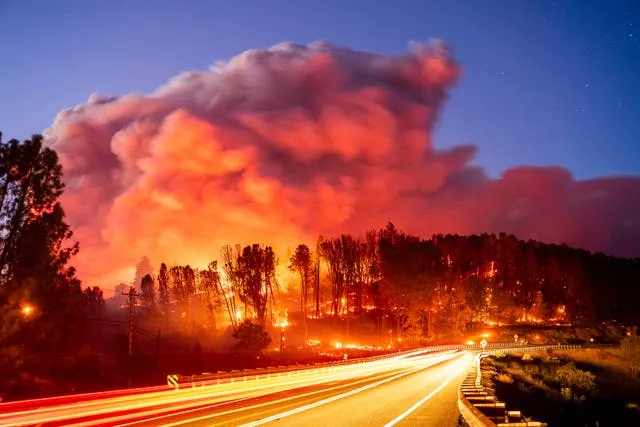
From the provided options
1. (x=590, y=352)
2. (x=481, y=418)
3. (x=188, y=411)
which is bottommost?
(x=590, y=352)

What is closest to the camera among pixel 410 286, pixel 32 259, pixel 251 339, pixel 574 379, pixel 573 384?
pixel 32 259

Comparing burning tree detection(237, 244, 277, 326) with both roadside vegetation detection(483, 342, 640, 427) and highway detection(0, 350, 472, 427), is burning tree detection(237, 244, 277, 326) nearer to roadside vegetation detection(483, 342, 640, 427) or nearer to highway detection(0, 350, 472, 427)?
roadside vegetation detection(483, 342, 640, 427)

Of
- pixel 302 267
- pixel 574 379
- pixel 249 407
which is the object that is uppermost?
pixel 302 267

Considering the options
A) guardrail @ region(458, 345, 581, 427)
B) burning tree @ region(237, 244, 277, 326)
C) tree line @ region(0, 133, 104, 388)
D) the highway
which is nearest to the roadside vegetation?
the highway

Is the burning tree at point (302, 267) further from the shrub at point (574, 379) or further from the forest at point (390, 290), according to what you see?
the shrub at point (574, 379)

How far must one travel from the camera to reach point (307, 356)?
78.1 metres

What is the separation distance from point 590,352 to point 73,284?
2553 inches

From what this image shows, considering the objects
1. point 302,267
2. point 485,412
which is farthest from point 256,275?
point 485,412

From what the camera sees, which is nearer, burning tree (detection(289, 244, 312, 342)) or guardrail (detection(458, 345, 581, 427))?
guardrail (detection(458, 345, 581, 427))

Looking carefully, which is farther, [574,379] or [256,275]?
[256,275]

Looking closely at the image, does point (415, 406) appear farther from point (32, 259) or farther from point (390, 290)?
point (390, 290)

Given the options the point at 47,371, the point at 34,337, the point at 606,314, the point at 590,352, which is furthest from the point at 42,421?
the point at 606,314

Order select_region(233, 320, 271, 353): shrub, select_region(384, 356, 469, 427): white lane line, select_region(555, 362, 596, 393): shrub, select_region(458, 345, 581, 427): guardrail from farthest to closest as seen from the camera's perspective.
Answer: select_region(233, 320, 271, 353): shrub
select_region(555, 362, 596, 393): shrub
select_region(384, 356, 469, 427): white lane line
select_region(458, 345, 581, 427): guardrail

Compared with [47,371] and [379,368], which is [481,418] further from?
[379,368]
